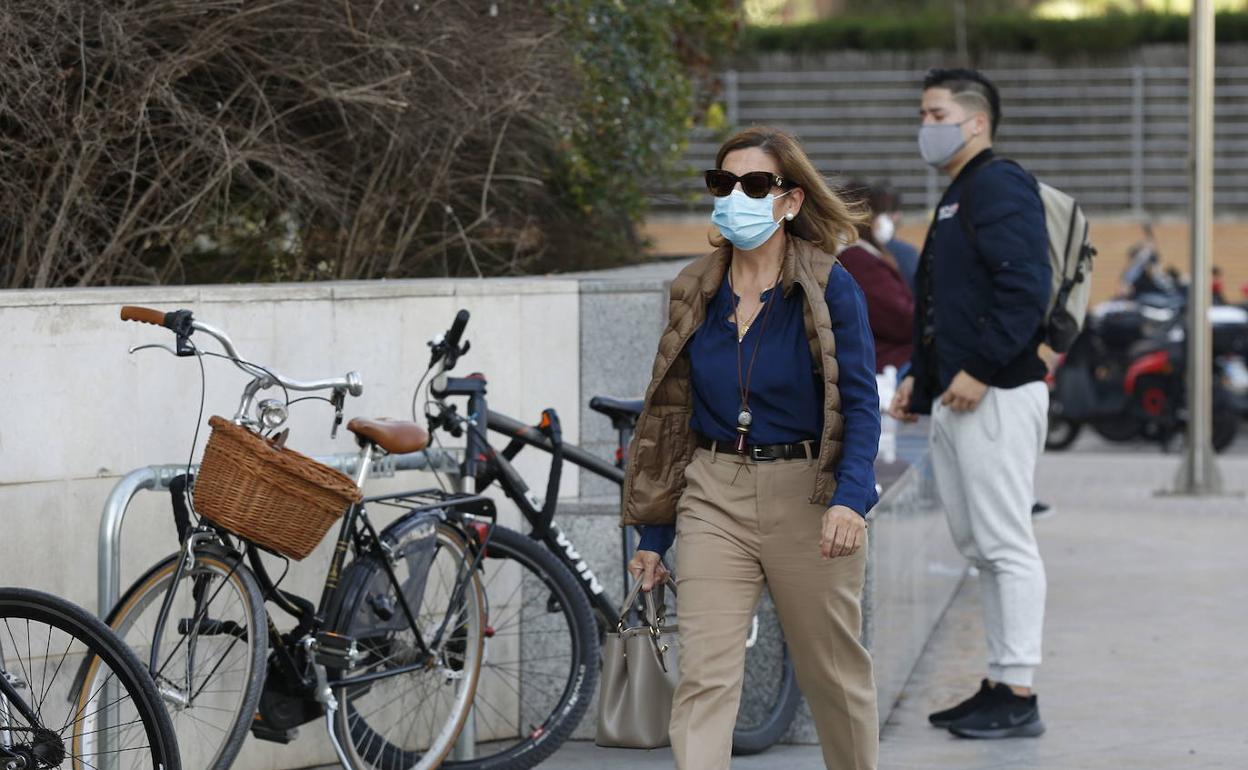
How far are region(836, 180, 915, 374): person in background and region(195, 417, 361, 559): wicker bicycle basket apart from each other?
13.0ft

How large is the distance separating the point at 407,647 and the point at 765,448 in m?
1.42

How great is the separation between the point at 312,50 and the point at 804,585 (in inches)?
125

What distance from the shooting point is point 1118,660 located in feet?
24.8

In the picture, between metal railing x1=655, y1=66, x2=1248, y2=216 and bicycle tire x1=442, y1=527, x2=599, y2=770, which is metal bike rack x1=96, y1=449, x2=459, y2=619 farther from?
metal railing x1=655, y1=66, x2=1248, y2=216

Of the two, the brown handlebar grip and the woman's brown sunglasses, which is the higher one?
the woman's brown sunglasses

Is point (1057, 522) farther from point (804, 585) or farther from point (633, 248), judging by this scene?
point (804, 585)

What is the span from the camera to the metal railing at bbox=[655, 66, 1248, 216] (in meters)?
28.8

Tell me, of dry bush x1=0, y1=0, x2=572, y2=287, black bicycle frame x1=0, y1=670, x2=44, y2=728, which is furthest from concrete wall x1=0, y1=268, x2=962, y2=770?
black bicycle frame x1=0, y1=670, x2=44, y2=728

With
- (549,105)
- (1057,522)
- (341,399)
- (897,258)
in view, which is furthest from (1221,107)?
(341,399)

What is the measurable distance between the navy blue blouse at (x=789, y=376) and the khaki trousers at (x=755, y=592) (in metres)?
0.09

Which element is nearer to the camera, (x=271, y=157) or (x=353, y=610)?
(x=353, y=610)

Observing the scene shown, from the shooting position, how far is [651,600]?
15.4ft

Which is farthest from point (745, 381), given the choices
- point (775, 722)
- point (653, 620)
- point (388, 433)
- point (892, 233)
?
point (892, 233)

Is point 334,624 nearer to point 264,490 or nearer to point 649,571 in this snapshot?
point 264,490
